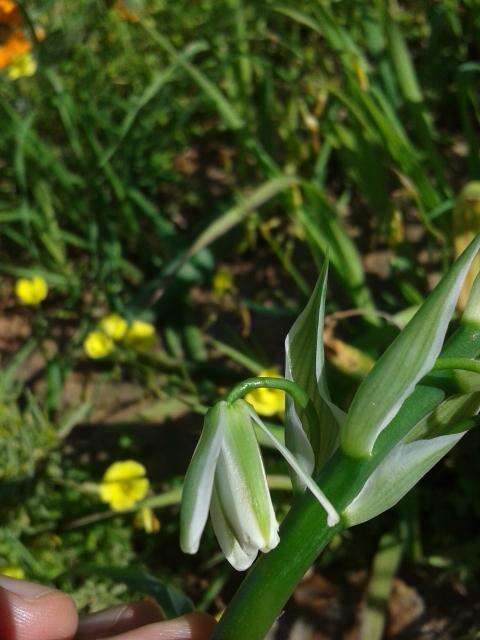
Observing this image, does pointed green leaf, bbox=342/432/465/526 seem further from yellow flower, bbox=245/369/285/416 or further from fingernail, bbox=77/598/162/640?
yellow flower, bbox=245/369/285/416

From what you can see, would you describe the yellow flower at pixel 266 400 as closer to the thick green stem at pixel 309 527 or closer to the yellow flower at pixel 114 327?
the yellow flower at pixel 114 327

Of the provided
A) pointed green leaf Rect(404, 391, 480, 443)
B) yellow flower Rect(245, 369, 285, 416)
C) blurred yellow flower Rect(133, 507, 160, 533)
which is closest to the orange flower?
yellow flower Rect(245, 369, 285, 416)

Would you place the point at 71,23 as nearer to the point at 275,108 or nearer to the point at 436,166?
the point at 275,108

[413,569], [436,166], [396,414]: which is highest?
[396,414]

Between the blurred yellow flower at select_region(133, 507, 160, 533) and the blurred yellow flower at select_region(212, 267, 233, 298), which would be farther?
the blurred yellow flower at select_region(212, 267, 233, 298)

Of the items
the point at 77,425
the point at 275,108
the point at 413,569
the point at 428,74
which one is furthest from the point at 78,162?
the point at 413,569

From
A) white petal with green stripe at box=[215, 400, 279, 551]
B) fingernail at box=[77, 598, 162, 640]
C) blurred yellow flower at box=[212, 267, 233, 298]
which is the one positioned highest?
white petal with green stripe at box=[215, 400, 279, 551]
